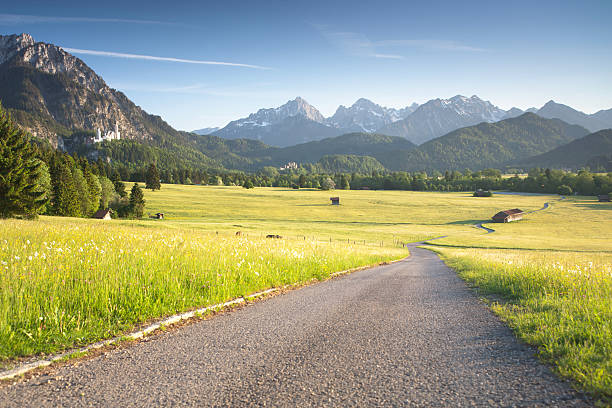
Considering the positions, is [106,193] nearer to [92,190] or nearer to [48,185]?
[92,190]

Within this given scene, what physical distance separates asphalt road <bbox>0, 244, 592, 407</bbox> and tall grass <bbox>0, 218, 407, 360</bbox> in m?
1.10

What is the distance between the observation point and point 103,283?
7.29 metres

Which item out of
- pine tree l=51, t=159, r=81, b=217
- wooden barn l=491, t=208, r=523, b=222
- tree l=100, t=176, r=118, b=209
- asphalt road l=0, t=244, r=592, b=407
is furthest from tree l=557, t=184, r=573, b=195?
pine tree l=51, t=159, r=81, b=217

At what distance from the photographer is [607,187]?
135 m

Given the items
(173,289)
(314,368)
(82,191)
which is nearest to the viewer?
(314,368)

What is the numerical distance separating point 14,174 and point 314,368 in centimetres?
4571

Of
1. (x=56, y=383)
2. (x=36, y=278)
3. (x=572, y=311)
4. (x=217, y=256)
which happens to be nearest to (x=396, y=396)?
(x=56, y=383)

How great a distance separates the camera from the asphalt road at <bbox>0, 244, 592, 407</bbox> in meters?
4.07

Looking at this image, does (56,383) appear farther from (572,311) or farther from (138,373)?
(572,311)

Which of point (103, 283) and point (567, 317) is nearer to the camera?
point (567, 317)

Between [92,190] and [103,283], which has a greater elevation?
[92,190]

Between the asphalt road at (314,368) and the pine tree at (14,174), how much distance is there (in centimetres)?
4231

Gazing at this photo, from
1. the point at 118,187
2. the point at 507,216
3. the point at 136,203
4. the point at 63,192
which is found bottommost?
the point at 507,216

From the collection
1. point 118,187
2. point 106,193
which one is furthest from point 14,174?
point 118,187
